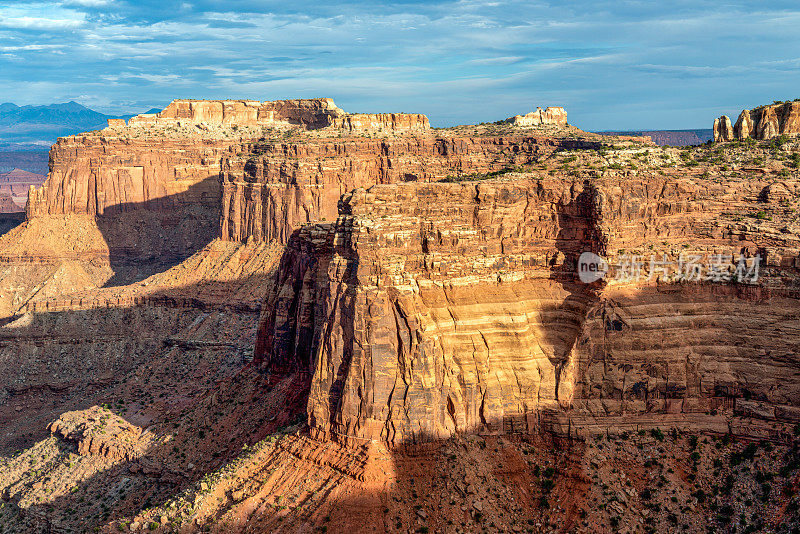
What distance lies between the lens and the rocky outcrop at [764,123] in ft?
206

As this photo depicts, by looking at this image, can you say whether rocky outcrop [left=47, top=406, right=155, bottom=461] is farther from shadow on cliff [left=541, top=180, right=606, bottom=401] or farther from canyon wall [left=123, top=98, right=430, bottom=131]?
canyon wall [left=123, top=98, right=430, bottom=131]

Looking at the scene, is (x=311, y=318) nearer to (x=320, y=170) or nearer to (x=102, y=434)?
(x=102, y=434)

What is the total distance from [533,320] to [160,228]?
109m

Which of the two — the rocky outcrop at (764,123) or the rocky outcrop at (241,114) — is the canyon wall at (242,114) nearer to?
the rocky outcrop at (241,114)

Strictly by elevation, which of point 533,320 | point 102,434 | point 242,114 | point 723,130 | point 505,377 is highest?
point 242,114

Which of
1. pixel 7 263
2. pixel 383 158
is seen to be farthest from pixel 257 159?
pixel 7 263

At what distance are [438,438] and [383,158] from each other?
267 feet

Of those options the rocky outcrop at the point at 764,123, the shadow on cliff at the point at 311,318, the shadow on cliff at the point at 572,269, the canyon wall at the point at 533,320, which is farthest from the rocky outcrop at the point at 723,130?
the shadow on cliff at the point at 311,318

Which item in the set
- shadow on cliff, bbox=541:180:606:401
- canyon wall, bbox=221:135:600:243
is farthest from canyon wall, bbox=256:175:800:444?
canyon wall, bbox=221:135:600:243

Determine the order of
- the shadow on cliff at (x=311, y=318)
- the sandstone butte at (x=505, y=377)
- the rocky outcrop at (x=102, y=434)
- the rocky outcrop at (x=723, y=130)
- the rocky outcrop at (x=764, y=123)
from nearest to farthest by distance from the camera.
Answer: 1. the sandstone butte at (x=505, y=377)
2. the shadow on cliff at (x=311, y=318)
3. the rocky outcrop at (x=102, y=434)
4. the rocky outcrop at (x=764, y=123)
5. the rocky outcrop at (x=723, y=130)

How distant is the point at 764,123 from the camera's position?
64.2m

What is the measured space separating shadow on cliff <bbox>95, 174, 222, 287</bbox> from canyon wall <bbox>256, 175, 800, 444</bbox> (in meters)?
96.4

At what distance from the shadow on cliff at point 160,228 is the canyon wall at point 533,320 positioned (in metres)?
96.4

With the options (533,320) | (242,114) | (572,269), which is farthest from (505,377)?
(242,114)
